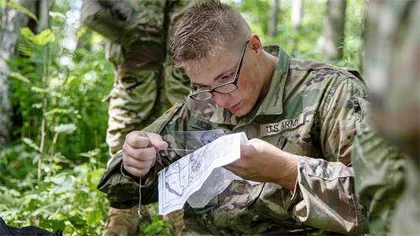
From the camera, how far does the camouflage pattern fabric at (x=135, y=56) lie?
13.5 ft

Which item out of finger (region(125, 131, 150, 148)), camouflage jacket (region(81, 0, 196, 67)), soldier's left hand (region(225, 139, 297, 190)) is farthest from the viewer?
camouflage jacket (region(81, 0, 196, 67))

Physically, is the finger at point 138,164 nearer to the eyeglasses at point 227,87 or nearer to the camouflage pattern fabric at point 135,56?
the eyeglasses at point 227,87

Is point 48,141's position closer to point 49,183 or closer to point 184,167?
point 49,183

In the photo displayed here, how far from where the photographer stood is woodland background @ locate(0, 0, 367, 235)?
368cm

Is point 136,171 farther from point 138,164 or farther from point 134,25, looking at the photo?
point 134,25

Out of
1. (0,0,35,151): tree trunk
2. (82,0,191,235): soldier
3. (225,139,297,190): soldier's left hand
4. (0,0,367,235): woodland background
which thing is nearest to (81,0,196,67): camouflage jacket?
(82,0,191,235): soldier

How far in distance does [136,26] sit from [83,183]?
0.93m

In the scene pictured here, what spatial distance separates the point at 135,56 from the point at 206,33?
5.22 ft

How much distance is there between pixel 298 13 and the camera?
14.4 metres

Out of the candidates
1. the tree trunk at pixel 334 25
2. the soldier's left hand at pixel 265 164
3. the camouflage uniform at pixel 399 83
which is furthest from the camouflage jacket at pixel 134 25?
the tree trunk at pixel 334 25

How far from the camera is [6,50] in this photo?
5480 millimetres

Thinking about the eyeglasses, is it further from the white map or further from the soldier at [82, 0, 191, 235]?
the soldier at [82, 0, 191, 235]

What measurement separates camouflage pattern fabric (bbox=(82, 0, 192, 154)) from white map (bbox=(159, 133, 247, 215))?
1419 millimetres

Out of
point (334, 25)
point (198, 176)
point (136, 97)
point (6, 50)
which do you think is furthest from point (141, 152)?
point (334, 25)
